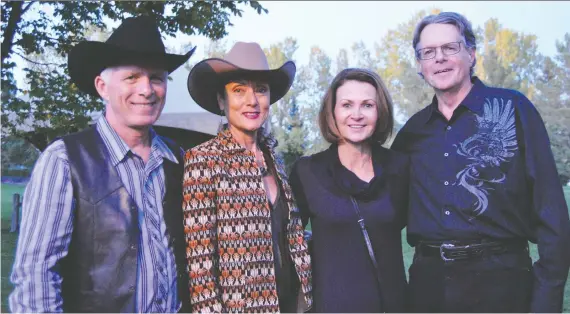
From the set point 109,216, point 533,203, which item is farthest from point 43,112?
point 533,203

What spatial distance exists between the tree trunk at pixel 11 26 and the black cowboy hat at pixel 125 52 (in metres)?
6.14

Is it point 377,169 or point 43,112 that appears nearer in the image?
point 377,169

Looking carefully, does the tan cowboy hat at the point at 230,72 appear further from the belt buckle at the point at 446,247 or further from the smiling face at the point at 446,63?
the belt buckle at the point at 446,247

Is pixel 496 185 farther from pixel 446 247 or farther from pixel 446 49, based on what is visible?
pixel 446 49

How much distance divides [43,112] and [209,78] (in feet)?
21.1

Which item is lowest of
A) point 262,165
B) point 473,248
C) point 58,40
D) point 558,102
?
point 473,248

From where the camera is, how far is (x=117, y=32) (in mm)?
2684

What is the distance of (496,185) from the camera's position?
9.23 feet

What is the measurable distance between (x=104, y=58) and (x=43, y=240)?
A: 987 mm

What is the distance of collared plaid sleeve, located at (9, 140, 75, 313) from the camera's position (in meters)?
2.18

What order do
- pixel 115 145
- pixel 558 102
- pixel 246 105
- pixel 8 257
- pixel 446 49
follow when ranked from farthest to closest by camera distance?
pixel 558 102
pixel 8 257
pixel 446 49
pixel 246 105
pixel 115 145

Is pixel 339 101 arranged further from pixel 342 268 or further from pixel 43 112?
pixel 43 112

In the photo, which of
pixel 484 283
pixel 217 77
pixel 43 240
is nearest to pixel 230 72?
pixel 217 77

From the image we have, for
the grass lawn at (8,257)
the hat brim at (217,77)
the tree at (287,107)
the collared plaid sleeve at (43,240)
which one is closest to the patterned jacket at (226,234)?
the hat brim at (217,77)
